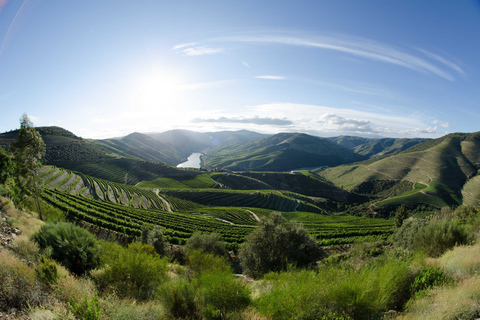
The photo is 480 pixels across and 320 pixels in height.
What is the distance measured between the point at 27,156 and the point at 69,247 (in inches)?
637

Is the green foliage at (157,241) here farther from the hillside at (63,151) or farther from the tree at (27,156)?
the hillside at (63,151)

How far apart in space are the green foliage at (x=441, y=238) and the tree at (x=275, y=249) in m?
8.46

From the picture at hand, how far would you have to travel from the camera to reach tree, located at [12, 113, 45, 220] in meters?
17.8

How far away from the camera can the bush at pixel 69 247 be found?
8.00m

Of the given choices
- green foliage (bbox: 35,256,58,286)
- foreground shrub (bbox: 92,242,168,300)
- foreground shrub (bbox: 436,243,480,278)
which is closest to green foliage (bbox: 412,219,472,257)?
foreground shrub (bbox: 436,243,480,278)

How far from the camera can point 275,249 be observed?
17609 mm

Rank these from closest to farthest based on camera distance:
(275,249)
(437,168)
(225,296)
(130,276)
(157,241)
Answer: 1. (225,296)
2. (130,276)
3. (275,249)
4. (157,241)
5. (437,168)

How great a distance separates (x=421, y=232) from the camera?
456 inches

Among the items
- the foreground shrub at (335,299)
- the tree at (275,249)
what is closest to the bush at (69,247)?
the foreground shrub at (335,299)

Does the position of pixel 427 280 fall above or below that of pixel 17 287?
below

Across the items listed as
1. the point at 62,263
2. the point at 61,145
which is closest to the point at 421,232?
the point at 62,263

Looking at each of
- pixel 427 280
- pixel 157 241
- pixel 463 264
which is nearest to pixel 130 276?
pixel 427 280

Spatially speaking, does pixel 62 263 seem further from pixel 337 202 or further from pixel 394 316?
pixel 337 202

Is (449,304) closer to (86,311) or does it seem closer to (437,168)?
(86,311)
